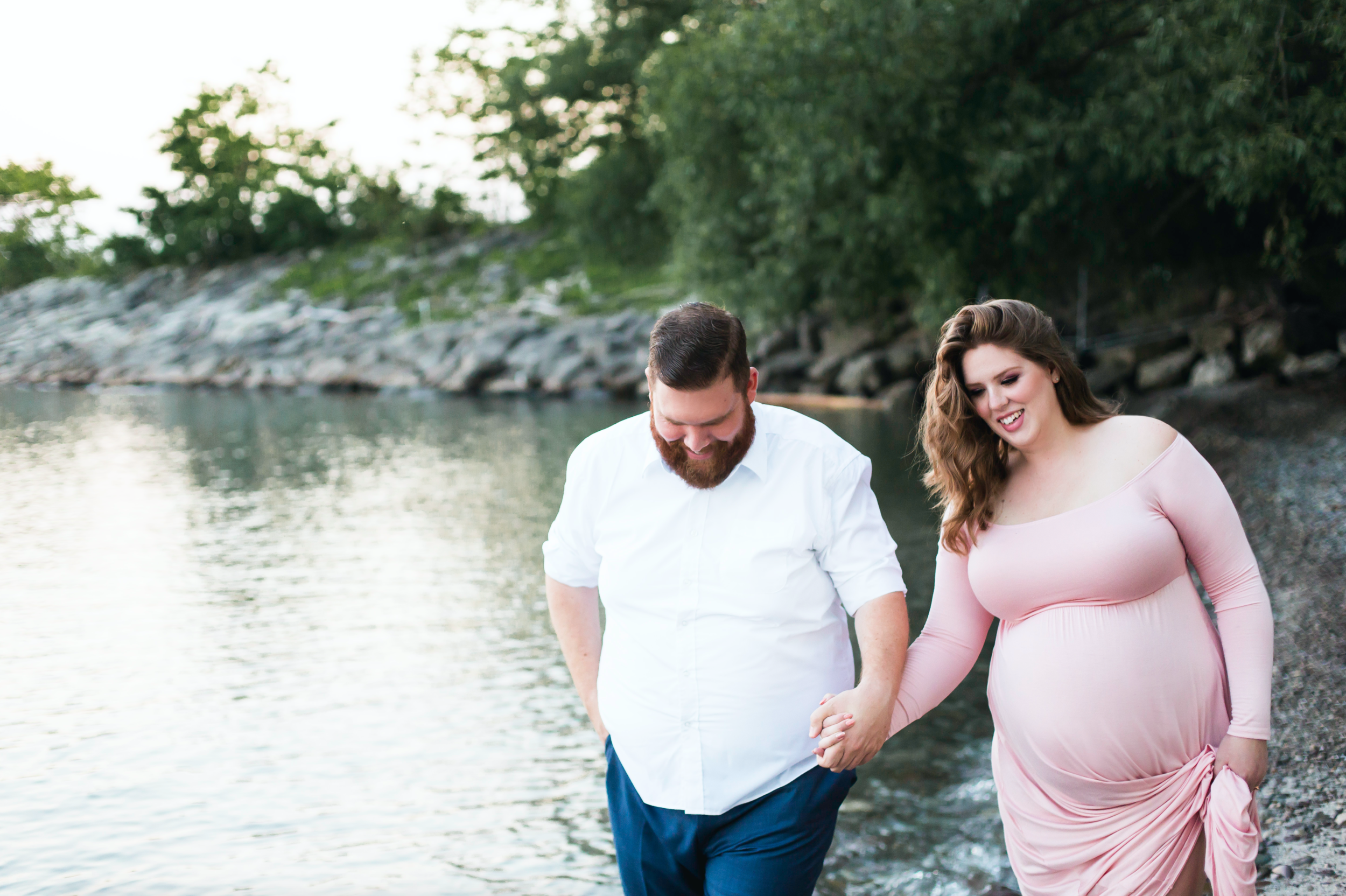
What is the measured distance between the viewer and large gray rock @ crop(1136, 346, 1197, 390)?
21.6m

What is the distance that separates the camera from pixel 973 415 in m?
2.79

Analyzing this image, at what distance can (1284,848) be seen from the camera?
14.2 ft

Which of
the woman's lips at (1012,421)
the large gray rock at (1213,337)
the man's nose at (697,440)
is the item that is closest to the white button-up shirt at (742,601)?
the man's nose at (697,440)

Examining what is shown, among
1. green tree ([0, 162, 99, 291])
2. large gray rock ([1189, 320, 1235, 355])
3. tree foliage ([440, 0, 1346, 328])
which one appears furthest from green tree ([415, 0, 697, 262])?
green tree ([0, 162, 99, 291])

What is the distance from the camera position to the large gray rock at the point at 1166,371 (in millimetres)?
21609

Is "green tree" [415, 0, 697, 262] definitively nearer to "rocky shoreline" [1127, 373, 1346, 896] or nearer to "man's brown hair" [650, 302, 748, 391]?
"rocky shoreline" [1127, 373, 1346, 896]

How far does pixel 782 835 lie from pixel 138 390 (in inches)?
1581

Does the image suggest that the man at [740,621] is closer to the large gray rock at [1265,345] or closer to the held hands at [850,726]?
the held hands at [850,726]

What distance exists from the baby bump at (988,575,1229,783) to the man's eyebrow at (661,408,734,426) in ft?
2.98

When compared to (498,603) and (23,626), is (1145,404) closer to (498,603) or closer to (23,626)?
(498,603)

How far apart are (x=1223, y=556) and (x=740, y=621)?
111 cm

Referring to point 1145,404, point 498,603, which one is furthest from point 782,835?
point 1145,404

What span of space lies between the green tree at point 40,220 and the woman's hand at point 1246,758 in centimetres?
7792

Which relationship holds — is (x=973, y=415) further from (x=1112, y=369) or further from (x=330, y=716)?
(x=1112, y=369)
